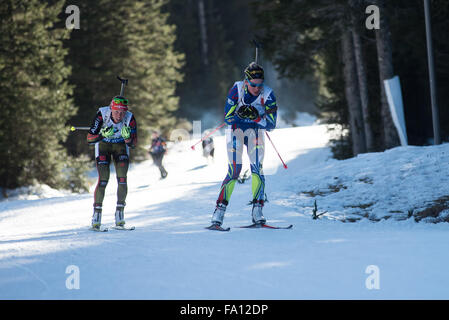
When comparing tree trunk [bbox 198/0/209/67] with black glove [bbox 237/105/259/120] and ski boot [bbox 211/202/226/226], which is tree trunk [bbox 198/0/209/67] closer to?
black glove [bbox 237/105/259/120]

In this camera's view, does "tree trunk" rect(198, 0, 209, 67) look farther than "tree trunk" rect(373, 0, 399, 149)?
Yes

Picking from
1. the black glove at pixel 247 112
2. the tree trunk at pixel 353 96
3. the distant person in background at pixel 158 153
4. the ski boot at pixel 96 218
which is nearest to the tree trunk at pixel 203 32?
the distant person in background at pixel 158 153

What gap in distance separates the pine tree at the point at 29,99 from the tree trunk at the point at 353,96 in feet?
35.4

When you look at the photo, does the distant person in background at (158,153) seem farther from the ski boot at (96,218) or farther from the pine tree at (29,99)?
the ski boot at (96,218)

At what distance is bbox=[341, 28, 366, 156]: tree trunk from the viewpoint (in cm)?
1786

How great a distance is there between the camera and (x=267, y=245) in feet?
20.5

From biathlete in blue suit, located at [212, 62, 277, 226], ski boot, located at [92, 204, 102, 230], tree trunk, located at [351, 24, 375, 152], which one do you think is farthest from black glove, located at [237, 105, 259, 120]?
tree trunk, located at [351, 24, 375, 152]

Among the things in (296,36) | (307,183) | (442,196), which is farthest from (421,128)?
(442,196)

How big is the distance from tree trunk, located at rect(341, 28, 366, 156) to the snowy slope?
19.3ft

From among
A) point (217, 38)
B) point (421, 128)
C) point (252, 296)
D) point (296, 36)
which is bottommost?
point (252, 296)

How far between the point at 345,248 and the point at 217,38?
5464cm
